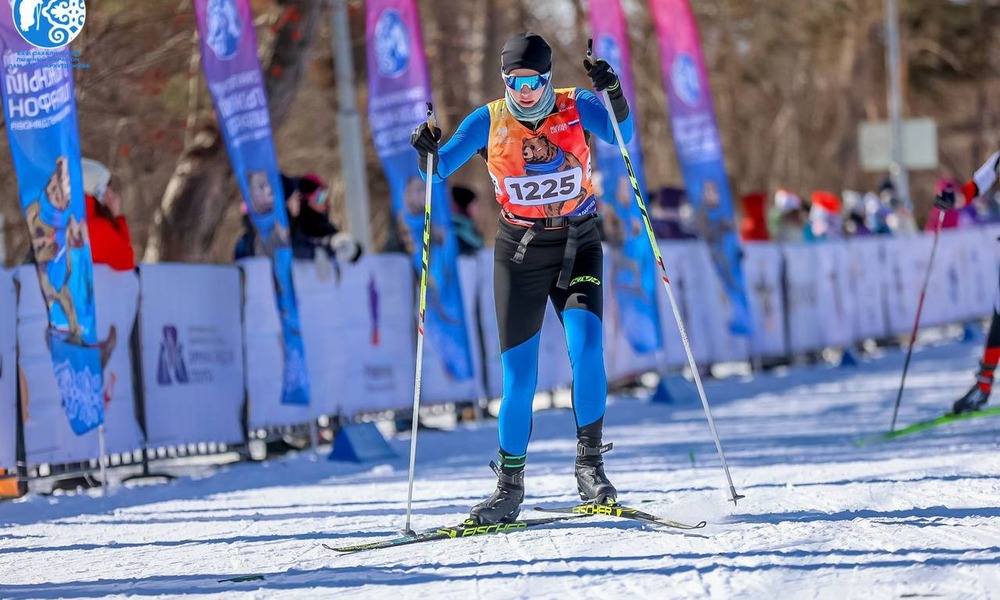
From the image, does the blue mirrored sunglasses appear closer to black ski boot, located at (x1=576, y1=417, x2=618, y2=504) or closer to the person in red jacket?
black ski boot, located at (x1=576, y1=417, x2=618, y2=504)

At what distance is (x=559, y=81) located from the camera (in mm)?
31281

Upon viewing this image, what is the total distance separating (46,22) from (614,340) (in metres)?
7.32

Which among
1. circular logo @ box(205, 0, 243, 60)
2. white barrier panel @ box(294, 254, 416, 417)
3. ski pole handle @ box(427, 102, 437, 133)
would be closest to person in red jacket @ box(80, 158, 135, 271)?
circular logo @ box(205, 0, 243, 60)

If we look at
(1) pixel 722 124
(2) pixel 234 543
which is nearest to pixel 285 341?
(2) pixel 234 543

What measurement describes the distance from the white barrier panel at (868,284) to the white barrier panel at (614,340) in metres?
5.61

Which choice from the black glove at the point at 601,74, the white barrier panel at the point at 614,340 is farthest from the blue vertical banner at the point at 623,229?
the black glove at the point at 601,74

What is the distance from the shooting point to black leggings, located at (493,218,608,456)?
6625 mm

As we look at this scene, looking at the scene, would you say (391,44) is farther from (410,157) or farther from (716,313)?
(716,313)

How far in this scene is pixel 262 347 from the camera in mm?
10734

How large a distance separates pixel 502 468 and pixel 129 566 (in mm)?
1575

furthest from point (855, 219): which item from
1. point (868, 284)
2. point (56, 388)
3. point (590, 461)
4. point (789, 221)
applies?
point (590, 461)

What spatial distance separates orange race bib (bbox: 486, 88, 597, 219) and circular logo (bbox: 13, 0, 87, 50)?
326 cm

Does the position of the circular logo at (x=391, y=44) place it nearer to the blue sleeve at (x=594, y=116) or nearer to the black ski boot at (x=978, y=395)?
the black ski boot at (x=978, y=395)

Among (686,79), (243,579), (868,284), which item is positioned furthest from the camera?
(868,284)
